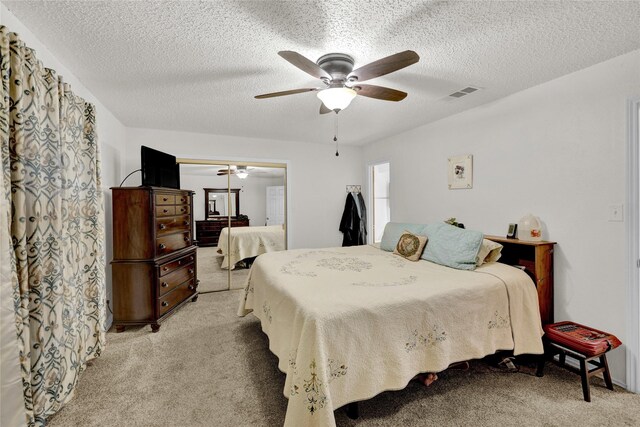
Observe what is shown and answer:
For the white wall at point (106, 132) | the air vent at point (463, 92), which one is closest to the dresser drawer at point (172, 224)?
the white wall at point (106, 132)

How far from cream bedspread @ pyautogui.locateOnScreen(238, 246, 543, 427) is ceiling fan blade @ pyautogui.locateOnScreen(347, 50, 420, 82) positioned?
1437 millimetres

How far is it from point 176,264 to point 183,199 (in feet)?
2.71

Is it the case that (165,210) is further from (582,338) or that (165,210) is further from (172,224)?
(582,338)

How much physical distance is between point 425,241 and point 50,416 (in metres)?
3.15

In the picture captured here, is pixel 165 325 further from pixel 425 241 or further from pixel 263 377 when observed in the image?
pixel 425 241

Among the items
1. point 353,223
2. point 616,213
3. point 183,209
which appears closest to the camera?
point 616,213

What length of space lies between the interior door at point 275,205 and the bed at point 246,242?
0.11m

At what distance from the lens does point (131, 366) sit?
236cm

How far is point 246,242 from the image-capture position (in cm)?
459

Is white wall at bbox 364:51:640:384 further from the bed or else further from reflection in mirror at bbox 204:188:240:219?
reflection in mirror at bbox 204:188:240:219

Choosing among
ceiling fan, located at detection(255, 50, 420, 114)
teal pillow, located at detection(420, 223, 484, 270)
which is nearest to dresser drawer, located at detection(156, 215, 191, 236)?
ceiling fan, located at detection(255, 50, 420, 114)

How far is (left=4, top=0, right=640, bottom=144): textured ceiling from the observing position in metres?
1.57

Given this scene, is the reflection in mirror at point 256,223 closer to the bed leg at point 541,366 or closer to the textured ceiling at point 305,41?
the textured ceiling at point 305,41

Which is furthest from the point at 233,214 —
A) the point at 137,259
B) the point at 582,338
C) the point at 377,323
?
the point at 582,338
